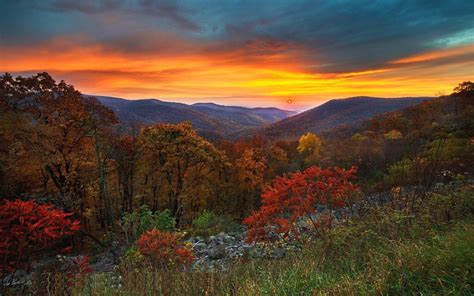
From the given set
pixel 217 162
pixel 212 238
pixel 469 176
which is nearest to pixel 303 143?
pixel 217 162

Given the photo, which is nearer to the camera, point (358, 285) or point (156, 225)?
point (358, 285)

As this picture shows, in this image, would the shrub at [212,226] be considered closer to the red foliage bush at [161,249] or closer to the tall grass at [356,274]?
the red foliage bush at [161,249]

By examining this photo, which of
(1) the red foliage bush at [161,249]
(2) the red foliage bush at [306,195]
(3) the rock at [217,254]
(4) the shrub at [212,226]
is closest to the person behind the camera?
(1) the red foliage bush at [161,249]

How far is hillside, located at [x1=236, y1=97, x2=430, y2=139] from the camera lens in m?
147

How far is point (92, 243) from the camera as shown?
54.8ft

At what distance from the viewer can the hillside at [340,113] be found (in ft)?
482

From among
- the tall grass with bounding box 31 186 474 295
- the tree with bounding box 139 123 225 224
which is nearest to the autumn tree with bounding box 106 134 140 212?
the tree with bounding box 139 123 225 224

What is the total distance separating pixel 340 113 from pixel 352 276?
17335 cm

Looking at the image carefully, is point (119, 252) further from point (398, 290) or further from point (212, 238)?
point (398, 290)

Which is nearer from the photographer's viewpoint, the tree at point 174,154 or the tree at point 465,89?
the tree at point 174,154

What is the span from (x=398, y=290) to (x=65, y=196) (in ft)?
53.2

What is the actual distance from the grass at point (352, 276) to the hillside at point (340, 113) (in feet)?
438

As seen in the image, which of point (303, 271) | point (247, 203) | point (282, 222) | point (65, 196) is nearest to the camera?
point (303, 271)

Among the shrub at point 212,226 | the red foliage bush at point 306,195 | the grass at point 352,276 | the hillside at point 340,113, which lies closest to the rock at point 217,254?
the red foliage bush at point 306,195
